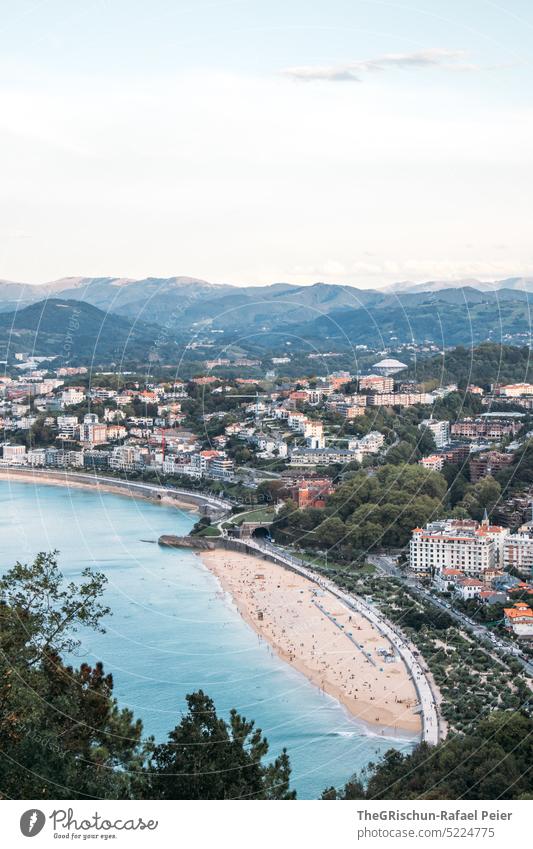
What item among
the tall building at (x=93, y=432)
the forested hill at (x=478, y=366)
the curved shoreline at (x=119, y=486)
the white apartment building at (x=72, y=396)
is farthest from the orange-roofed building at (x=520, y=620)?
the white apartment building at (x=72, y=396)

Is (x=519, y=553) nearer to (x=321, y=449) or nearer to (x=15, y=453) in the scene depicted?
(x=321, y=449)

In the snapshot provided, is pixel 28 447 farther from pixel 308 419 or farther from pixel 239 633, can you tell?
pixel 239 633

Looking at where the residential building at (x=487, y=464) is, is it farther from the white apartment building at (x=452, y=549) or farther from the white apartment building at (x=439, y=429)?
the white apartment building at (x=452, y=549)

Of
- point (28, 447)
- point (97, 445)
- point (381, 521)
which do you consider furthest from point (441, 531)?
point (28, 447)

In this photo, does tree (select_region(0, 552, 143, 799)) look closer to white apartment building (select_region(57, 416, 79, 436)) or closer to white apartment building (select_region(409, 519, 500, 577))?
white apartment building (select_region(409, 519, 500, 577))

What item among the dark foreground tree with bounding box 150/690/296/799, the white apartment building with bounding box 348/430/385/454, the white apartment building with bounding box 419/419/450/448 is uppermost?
the white apartment building with bounding box 419/419/450/448

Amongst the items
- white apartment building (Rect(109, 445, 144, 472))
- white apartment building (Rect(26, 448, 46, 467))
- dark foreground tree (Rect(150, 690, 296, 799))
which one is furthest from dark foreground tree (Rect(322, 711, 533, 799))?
white apartment building (Rect(26, 448, 46, 467))
